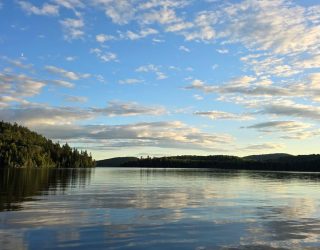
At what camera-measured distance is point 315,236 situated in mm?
27797

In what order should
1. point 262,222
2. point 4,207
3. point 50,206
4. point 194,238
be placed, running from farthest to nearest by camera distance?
point 50,206 < point 4,207 < point 262,222 < point 194,238

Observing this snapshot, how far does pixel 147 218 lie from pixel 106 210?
6.05 metres

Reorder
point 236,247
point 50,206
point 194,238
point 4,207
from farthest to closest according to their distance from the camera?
point 50,206
point 4,207
point 194,238
point 236,247

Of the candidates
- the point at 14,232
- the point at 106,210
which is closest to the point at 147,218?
the point at 106,210

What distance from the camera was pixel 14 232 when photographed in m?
26.5

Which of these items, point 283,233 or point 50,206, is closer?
point 283,233

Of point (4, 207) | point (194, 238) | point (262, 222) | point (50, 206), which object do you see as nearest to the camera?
point (194, 238)

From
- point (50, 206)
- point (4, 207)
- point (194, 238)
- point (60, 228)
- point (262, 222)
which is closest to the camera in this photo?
point (194, 238)

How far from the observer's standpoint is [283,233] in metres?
28.9

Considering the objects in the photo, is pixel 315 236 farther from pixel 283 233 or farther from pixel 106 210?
pixel 106 210

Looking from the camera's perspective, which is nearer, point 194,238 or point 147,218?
point 194,238

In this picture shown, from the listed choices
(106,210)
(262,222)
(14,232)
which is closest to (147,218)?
(106,210)

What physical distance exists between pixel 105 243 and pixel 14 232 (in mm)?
6175

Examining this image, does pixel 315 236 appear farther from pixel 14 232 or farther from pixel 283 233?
pixel 14 232
